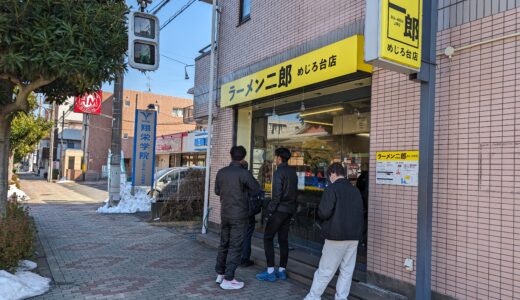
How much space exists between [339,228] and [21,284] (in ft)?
13.4

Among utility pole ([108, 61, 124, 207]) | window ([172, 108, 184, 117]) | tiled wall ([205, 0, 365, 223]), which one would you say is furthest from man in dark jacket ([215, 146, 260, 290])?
window ([172, 108, 184, 117])

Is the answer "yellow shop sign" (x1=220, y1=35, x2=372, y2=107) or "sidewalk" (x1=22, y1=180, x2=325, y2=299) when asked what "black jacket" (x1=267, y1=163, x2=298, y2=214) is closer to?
"sidewalk" (x1=22, y1=180, x2=325, y2=299)

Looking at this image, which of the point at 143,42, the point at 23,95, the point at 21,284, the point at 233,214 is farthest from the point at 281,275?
the point at 23,95

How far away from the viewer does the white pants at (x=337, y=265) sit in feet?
15.2

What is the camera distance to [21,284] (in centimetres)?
510

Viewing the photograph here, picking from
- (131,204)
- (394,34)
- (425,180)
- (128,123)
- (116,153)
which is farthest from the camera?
(128,123)

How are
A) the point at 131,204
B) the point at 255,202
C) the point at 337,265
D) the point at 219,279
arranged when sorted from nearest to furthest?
the point at 337,265
the point at 219,279
the point at 255,202
the point at 131,204

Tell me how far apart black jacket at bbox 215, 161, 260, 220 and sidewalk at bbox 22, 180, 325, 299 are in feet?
3.53

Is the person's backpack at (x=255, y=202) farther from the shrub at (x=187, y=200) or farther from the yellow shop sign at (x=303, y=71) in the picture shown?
the shrub at (x=187, y=200)

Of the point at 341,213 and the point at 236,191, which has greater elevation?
the point at 236,191

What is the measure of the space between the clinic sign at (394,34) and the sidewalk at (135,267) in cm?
324

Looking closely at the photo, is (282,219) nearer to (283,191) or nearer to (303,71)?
(283,191)

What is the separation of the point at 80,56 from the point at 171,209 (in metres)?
7.50

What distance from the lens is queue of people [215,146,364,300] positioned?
457 centimetres
